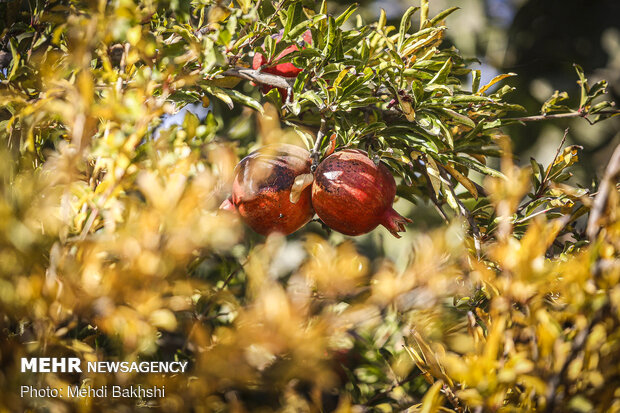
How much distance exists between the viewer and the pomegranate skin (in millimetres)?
596

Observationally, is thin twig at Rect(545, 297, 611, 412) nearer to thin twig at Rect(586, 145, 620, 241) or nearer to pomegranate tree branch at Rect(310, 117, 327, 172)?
thin twig at Rect(586, 145, 620, 241)

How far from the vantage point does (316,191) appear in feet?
1.94

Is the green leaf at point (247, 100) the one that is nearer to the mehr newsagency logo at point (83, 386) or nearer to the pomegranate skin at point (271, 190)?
the pomegranate skin at point (271, 190)

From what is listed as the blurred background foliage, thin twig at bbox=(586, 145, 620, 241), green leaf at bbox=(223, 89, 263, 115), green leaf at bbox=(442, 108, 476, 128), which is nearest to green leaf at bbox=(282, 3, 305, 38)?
the blurred background foliage

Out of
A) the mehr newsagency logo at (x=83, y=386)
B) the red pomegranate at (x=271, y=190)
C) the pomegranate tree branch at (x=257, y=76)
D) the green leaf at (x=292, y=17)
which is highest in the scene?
the green leaf at (x=292, y=17)

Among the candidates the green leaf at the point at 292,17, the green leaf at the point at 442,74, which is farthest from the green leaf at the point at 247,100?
the green leaf at the point at 442,74

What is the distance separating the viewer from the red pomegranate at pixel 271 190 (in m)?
0.60

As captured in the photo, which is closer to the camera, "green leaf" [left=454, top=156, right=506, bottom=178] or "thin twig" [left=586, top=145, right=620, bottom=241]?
"thin twig" [left=586, top=145, right=620, bottom=241]

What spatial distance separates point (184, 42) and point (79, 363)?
0.35m

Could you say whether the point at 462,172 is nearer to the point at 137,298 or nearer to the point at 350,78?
the point at 350,78

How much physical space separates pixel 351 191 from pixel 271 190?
4.3 inches

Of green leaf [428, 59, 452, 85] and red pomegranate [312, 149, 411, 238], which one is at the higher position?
green leaf [428, 59, 452, 85]

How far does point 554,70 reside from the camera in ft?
3.66

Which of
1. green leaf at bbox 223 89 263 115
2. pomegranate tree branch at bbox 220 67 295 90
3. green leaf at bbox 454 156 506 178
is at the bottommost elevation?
green leaf at bbox 454 156 506 178
